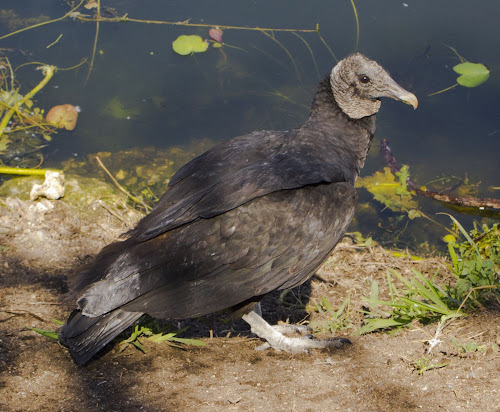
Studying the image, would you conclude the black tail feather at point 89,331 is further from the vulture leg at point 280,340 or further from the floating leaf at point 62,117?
the floating leaf at point 62,117

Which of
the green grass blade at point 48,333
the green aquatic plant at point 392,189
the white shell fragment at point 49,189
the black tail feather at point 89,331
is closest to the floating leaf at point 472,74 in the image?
the green aquatic plant at point 392,189

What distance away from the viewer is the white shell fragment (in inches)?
180

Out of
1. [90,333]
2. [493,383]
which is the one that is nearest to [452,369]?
[493,383]

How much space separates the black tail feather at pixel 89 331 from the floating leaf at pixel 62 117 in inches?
131

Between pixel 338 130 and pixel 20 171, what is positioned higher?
pixel 338 130

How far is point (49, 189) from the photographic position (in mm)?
4590

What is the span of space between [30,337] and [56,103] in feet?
11.2

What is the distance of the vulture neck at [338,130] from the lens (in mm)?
3451

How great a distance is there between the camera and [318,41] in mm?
6398

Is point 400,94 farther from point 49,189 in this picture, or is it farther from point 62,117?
point 62,117

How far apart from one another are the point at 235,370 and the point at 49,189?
96.0 inches

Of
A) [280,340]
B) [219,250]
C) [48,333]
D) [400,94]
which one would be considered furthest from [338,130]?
[48,333]

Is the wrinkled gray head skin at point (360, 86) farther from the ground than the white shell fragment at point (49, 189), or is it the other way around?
the wrinkled gray head skin at point (360, 86)

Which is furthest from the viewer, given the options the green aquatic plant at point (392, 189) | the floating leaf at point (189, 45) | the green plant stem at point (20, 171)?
the floating leaf at point (189, 45)
